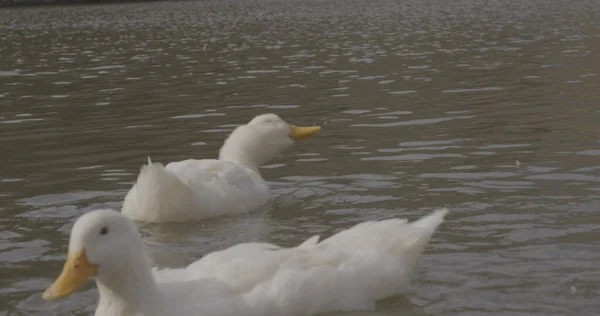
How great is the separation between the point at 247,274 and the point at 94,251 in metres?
0.92

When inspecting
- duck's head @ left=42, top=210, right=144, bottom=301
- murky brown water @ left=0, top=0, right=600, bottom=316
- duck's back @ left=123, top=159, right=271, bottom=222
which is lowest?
murky brown water @ left=0, top=0, right=600, bottom=316

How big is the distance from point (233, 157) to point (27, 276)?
324 centimetres

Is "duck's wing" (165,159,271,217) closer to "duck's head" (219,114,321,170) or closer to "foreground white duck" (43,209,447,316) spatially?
"duck's head" (219,114,321,170)

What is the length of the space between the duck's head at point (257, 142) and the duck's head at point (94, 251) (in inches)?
173

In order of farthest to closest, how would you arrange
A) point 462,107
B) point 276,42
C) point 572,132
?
point 276,42
point 462,107
point 572,132

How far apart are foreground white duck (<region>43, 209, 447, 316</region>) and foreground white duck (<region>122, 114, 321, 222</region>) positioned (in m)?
2.19

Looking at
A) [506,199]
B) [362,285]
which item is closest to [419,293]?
[362,285]

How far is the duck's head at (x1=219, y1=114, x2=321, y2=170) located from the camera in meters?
9.76

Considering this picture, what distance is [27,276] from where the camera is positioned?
696cm

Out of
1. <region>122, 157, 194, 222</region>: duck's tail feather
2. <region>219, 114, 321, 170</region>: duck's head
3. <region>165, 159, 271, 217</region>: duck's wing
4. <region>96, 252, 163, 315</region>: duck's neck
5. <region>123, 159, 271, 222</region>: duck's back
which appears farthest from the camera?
<region>219, 114, 321, 170</region>: duck's head

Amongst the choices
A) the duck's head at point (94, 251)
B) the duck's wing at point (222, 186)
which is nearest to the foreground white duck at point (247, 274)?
the duck's head at point (94, 251)

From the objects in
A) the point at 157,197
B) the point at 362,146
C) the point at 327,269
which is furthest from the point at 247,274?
the point at 362,146

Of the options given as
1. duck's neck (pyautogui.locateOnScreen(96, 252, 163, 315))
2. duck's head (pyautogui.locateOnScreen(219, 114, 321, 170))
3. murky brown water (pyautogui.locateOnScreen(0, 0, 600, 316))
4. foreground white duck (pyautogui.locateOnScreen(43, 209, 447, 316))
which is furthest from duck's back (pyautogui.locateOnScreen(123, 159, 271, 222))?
duck's neck (pyautogui.locateOnScreen(96, 252, 163, 315))

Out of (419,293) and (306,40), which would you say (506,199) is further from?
(306,40)
